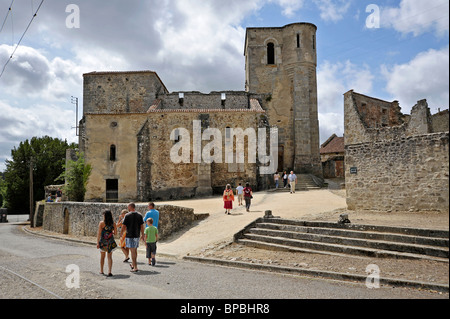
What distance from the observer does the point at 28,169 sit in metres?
42.5

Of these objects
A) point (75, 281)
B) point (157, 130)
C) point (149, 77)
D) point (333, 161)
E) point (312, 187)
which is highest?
point (149, 77)

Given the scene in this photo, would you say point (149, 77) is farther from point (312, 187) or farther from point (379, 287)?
point (379, 287)

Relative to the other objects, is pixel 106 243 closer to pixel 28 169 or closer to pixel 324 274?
pixel 324 274

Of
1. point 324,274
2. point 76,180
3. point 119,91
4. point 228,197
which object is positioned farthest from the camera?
point 119,91

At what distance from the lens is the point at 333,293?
19.2 feet

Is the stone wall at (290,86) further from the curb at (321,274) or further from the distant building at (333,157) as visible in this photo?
the curb at (321,274)

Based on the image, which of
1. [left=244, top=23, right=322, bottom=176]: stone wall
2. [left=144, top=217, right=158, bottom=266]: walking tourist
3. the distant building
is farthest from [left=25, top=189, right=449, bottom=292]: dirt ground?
the distant building

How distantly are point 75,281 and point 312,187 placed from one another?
1877 cm

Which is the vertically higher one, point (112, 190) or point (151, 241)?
point (112, 190)

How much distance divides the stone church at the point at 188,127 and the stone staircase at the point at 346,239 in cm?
1342

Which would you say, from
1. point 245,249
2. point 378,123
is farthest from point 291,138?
point 245,249

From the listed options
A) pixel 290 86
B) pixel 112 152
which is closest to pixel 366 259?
pixel 112 152

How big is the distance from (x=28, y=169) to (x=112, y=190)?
23236 mm
